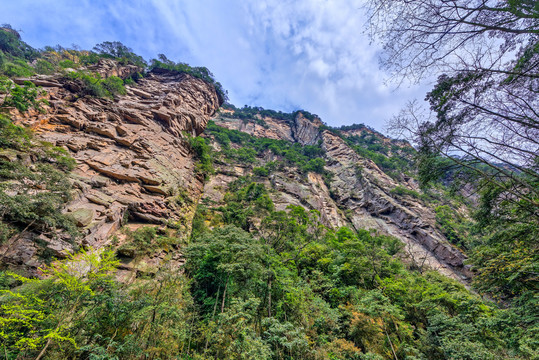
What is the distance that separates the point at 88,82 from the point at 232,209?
55.0 ft

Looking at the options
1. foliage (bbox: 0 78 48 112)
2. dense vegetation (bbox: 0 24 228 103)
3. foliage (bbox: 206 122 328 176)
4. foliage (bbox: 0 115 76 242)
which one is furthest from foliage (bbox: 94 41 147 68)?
foliage (bbox: 0 115 76 242)

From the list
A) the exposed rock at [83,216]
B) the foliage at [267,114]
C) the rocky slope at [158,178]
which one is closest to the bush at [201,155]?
the rocky slope at [158,178]

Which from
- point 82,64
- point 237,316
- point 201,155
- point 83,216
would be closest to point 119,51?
point 82,64

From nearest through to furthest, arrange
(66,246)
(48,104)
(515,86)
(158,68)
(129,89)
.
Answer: (515,86)
(66,246)
(48,104)
(129,89)
(158,68)

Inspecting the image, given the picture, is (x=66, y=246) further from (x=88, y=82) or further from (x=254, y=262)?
(x=88, y=82)

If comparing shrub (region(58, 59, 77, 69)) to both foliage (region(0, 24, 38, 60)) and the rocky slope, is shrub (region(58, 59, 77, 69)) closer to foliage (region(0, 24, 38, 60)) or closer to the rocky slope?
the rocky slope

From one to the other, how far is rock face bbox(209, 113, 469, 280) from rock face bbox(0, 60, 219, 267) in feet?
18.8

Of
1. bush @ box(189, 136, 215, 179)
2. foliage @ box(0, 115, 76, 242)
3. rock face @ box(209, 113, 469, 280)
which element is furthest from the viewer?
bush @ box(189, 136, 215, 179)

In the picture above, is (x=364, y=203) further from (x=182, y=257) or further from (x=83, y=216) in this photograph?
(x=83, y=216)

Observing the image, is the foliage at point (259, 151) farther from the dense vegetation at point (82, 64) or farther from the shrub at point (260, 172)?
the dense vegetation at point (82, 64)

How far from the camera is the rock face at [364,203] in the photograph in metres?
21.0

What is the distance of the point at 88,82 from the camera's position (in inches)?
656

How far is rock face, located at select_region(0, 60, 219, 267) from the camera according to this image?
9352 millimetres

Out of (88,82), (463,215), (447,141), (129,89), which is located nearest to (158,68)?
(129,89)
